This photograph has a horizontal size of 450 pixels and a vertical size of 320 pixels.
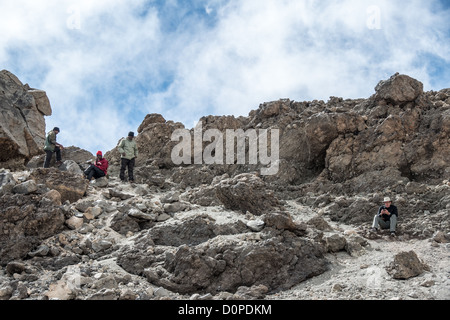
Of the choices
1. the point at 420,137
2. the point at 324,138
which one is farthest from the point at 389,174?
the point at 324,138

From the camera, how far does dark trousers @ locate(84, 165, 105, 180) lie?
565 inches

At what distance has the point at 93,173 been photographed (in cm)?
1450

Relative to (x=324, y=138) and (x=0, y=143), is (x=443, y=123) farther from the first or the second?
(x=0, y=143)

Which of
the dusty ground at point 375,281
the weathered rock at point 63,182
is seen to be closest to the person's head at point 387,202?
the dusty ground at point 375,281

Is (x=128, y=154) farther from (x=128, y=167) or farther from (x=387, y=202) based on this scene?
(x=387, y=202)

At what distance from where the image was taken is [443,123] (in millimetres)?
12695

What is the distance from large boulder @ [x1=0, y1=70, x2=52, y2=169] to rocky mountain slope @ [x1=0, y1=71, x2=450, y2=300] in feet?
1.27

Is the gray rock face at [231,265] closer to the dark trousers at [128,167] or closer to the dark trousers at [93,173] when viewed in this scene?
the dark trousers at [93,173]

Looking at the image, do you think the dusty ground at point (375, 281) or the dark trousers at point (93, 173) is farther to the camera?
the dark trousers at point (93, 173)

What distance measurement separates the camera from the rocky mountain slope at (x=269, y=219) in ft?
24.6

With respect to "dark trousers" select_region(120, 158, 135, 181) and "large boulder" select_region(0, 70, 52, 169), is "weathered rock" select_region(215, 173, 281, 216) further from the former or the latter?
"large boulder" select_region(0, 70, 52, 169)

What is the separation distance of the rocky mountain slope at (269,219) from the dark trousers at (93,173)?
0.56 m

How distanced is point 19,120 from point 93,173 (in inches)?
243

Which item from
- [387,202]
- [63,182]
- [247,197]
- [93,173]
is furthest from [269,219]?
[93,173]
